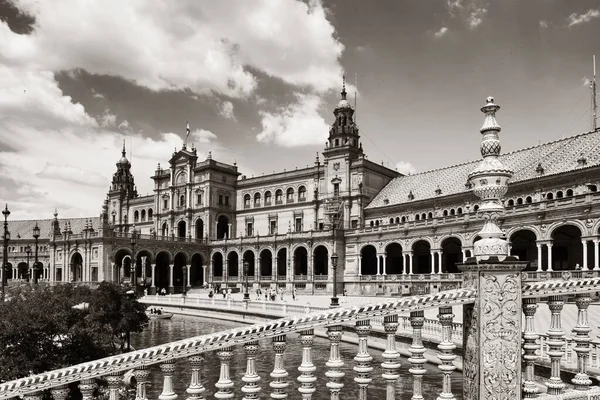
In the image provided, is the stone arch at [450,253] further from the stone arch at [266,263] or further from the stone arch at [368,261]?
the stone arch at [266,263]

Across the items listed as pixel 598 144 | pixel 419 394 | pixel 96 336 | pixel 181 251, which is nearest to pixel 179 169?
pixel 181 251

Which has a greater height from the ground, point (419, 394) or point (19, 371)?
point (419, 394)

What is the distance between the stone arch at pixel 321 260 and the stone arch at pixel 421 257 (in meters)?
9.74

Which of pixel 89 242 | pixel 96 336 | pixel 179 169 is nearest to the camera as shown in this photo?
pixel 96 336

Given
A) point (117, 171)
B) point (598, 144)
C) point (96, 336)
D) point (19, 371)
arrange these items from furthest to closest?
point (117, 171) < point (598, 144) < point (96, 336) < point (19, 371)

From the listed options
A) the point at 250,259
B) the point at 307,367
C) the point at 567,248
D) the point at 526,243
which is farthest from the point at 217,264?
the point at 307,367

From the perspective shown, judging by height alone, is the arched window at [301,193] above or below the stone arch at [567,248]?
above

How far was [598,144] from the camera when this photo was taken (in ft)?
127

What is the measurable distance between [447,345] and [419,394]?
544 mm

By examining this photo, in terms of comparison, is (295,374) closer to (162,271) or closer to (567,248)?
(567,248)

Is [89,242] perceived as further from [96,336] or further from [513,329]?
[513,329]

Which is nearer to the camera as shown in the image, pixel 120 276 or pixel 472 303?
pixel 472 303

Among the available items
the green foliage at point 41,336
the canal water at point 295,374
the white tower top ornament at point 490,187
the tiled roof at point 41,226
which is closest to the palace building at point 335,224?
the canal water at point 295,374

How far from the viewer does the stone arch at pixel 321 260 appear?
53250 mm
